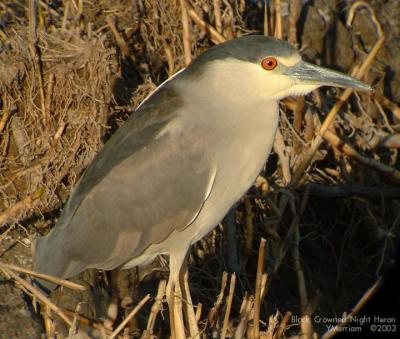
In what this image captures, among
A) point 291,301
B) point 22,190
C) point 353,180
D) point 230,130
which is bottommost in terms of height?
point 291,301

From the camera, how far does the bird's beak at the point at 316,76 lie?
4.19m

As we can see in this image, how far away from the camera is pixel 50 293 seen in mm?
4570

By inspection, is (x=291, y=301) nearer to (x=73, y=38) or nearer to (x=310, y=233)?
(x=310, y=233)

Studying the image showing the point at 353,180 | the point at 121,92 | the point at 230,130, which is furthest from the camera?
the point at 353,180

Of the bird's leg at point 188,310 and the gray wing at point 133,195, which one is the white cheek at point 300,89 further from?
the bird's leg at point 188,310

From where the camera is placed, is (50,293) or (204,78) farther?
(50,293)

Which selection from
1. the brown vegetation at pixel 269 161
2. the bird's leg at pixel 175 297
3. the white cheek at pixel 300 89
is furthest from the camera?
the brown vegetation at pixel 269 161

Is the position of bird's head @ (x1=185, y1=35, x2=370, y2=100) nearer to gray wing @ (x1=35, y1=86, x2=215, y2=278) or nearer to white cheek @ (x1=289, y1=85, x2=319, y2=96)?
white cheek @ (x1=289, y1=85, x2=319, y2=96)

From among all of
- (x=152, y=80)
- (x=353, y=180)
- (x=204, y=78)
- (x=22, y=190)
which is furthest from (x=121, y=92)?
(x=353, y=180)

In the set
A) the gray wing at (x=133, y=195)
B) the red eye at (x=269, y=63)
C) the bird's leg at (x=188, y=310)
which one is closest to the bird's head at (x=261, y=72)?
the red eye at (x=269, y=63)

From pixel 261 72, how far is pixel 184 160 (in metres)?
0.56

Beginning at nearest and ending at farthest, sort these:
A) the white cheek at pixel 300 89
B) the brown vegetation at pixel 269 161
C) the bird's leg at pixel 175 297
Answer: the bird's leg at pixel 175 297 → the white cheek at pixel 300 89 → the brown vegetation at pixel 269 161

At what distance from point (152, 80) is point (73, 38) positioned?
692 mm

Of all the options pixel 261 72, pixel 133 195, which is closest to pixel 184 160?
pixel 133 195
